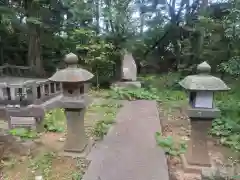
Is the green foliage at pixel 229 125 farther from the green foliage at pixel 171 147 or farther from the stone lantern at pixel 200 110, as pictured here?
the stone lantern at pixel 200 110

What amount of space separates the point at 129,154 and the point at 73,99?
119 cm

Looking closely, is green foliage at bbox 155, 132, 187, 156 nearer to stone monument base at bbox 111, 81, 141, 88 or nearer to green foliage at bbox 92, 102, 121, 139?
green foliage at bbox 92, 102, 121, 139

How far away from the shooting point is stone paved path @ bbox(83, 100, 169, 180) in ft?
9.71

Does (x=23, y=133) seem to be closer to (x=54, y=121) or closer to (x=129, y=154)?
(x=54, y=121)

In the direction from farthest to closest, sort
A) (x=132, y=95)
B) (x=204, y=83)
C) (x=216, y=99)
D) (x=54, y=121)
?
1. (x=132, y=95)
2. (x=216, y=99)
3. (x=54, y=121)
4. (x=204, y=83)

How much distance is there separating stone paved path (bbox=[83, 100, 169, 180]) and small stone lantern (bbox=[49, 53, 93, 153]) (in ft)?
1.03

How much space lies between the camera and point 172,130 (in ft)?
Result: 16.0

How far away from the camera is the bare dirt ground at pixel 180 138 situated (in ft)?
10.4

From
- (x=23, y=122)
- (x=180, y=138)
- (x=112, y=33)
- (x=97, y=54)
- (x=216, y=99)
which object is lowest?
(x=180, y=138)

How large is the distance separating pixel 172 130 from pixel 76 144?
2.21 metres

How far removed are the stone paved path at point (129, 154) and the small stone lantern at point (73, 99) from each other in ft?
1.03

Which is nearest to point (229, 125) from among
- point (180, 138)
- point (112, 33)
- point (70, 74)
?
point (180, 138)

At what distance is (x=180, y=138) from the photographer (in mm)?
4398

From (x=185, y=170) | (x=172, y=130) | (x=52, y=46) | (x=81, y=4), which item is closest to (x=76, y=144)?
(x=185, y=170)
